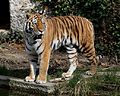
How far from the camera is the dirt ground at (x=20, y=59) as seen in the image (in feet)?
33.3

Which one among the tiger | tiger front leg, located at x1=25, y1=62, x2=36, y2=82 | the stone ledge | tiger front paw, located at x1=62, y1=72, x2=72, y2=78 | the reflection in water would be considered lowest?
the reflection in water

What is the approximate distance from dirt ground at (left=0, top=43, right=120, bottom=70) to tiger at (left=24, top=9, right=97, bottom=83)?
39.4 inches

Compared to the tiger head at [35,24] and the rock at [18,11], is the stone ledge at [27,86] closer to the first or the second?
the tiger head at [35,24]

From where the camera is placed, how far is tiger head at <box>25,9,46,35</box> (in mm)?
8219

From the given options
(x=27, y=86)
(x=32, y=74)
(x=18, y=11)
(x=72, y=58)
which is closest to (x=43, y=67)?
(x=32, y=74)

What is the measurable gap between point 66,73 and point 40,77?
26.1 inches

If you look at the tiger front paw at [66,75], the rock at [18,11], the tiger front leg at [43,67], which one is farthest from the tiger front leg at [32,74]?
the rock at [18,11]

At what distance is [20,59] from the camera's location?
1069 centimetres

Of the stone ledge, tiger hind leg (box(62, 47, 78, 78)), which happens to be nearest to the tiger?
tiger hind leg (box(62, 47, 78, 78))

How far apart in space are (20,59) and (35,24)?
257 centimetres

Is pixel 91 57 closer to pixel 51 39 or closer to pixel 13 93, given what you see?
pixel 51 39

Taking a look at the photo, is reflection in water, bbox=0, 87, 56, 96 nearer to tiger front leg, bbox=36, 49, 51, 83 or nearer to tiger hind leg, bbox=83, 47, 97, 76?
tiger front leg, bbox=36, 49, 51, 83

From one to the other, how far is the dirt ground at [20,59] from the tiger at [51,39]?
100 centimetres

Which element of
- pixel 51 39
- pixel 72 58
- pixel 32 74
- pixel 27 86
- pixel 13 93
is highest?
pixel 51 39
